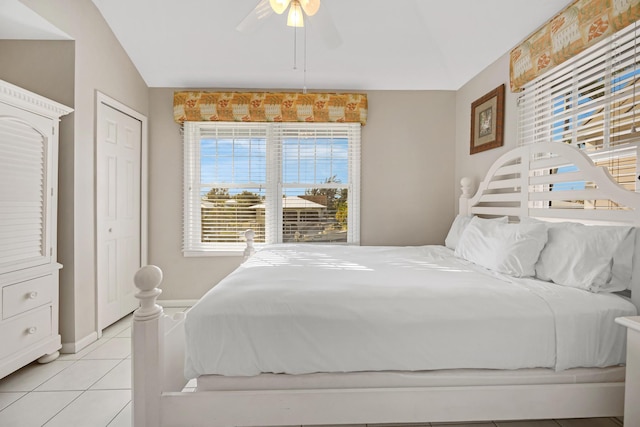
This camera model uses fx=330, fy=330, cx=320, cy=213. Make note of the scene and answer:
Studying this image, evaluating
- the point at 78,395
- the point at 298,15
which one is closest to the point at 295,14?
the point at 298,15

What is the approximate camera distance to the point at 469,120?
3270 millimetres

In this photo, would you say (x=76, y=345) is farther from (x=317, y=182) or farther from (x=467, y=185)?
(x=467, y=185)

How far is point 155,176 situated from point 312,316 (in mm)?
2907

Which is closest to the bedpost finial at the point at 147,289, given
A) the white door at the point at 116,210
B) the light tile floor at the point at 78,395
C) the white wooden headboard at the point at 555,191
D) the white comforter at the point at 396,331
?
the white comforter at the point at 396,331

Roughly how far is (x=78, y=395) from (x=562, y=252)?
2787 mm

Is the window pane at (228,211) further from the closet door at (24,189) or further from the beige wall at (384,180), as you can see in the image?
the closet door at (24,189)

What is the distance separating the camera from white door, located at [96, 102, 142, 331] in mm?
2797

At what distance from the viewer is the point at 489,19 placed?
246 centimetres

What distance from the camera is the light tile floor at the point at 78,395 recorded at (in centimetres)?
168

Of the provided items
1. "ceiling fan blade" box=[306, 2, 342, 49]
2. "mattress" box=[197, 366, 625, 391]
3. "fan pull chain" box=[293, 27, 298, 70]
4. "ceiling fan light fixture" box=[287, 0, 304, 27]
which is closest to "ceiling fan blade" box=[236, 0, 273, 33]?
"ceiling fan light fixture" box=[287, 0, 304, 27]

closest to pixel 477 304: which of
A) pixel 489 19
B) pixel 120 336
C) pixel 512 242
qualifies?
pixel 512 242

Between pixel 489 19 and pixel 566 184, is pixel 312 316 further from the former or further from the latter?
pixel 489 19

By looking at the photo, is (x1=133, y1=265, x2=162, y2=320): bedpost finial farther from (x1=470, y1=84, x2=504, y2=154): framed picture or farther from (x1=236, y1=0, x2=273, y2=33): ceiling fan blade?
(x1=470, y1=84, x2=504, y2=154): framed picture

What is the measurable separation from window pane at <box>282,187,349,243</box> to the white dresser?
78.4 inches
